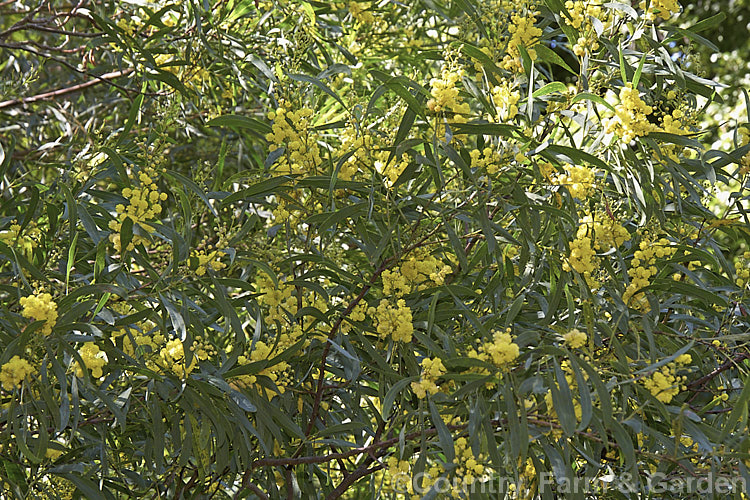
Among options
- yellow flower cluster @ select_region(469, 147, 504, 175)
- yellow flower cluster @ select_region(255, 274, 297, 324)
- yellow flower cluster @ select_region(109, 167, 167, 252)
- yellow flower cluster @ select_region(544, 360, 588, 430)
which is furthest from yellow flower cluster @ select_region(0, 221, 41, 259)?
yellow flower cluster @ select_region(544, 360, 588, 430)

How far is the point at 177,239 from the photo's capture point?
49.5 inches

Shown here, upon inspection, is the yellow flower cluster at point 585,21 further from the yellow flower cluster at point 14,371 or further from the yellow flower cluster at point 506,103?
the yellow flower cluster at point 14,371

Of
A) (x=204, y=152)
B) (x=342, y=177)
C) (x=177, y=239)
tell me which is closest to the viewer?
(x=177, y=239)

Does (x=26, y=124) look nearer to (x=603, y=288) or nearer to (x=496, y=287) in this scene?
(x=496, y=287)

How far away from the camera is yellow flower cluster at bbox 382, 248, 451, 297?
1307mm

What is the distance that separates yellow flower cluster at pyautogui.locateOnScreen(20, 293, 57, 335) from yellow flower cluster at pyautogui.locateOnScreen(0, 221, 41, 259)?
0.68 ft

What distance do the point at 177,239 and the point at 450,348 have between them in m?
0.50

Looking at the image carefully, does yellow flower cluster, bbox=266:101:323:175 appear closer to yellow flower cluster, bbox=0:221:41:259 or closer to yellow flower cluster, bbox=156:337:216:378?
yellow flower cluster, bbox=156:337:216:378

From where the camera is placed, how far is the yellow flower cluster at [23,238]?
1357 millimetres

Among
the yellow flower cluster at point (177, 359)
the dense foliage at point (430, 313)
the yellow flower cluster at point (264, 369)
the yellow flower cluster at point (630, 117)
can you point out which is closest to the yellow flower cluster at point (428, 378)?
the dense foliage at point (430, 313)

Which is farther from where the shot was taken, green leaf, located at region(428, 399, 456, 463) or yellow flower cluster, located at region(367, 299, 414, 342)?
yellow flower cluster, located at region(367, 299, 414, 342)

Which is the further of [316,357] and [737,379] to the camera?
[737,379]

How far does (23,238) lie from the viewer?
143 centimetres

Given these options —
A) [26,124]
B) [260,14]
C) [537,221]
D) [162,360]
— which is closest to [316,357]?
[162,360]
